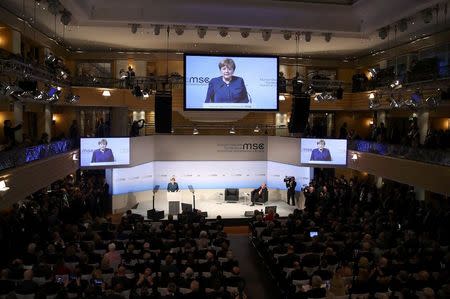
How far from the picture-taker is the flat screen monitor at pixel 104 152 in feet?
A: 68.3

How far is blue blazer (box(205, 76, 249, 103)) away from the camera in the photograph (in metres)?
19.6

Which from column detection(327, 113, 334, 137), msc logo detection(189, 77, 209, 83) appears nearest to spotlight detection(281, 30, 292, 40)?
msc logo detection(189, 77, 209, 83)

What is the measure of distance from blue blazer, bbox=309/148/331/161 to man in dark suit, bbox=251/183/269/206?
3688 mm

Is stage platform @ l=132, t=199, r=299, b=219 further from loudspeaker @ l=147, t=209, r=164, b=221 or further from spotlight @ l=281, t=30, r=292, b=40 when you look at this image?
spotlight @ l=281, t=30, r=292, b=40

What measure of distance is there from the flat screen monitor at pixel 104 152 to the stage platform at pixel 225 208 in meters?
3.06

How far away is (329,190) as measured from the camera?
23250mm

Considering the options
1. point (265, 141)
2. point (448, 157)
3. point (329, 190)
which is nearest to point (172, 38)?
point (265, 141)

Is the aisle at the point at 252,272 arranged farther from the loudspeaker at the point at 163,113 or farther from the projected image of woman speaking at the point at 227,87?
the projected image of woman speaking at the point at 227,87

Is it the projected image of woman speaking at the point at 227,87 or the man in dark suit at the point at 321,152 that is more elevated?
the projected image of woman speaking at the point at 227,87

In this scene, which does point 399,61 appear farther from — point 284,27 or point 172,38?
point 172,38

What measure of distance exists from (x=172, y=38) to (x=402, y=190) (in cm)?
1348

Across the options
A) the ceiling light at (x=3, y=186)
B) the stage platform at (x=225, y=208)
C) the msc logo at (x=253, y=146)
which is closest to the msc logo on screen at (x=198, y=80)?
the stage platform at (x=225, y=208)

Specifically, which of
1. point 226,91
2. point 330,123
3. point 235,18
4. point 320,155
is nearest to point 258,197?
point 320,155

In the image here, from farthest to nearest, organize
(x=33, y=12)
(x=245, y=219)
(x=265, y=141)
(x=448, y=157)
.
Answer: (x=265, y=141) < (x=245, y=219) < (x=33, y=12) < (x=448, y=157)
